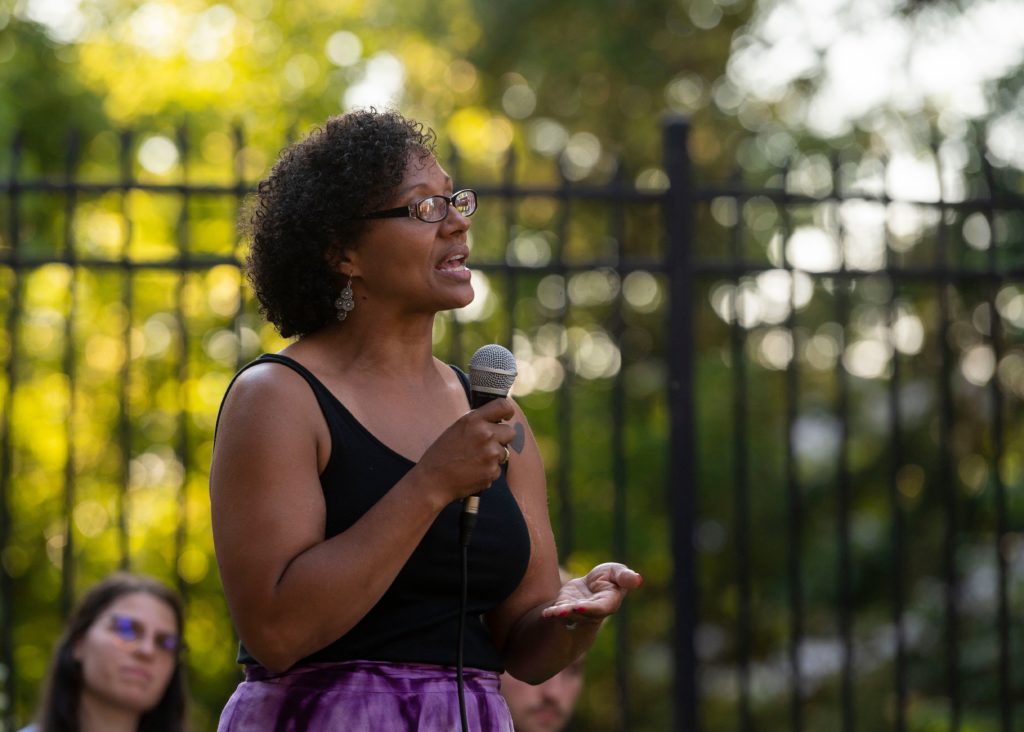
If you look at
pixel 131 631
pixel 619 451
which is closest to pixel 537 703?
pixel 619 451

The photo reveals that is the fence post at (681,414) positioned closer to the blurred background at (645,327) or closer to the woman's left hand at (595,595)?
the blurred background at (645,327)

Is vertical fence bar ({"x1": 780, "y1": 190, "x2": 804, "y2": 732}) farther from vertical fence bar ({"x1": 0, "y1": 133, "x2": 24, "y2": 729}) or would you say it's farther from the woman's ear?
the woman's ear

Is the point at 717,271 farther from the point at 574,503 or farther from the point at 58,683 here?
the point at 574,503

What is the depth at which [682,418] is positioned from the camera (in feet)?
17.4

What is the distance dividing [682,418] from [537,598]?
9.31ft

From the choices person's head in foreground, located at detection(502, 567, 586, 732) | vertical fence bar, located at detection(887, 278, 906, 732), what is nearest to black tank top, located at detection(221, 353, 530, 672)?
person's head in foreground, located at detection(502, 567, 586, 732)

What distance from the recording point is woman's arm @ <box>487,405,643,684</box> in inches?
94.1

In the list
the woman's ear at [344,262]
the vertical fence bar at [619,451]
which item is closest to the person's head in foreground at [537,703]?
the vertical fence bar at [619,451]

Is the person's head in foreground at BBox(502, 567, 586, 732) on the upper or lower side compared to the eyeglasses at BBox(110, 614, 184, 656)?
lower

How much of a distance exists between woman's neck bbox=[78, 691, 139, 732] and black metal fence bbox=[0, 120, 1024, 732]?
617 mm

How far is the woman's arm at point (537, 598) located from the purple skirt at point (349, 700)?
227 millimetres

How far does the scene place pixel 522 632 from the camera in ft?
8.18

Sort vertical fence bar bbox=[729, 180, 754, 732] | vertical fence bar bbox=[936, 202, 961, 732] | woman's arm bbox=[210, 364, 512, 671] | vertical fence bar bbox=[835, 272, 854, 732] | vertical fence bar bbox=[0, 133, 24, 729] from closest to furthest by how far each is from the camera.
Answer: woman's arm bbox=[210, 364, 512, 671] → vertical fence bar bbox=[0, 133, 24, 729] → vertical fence bar bbox=[729, 180, 754, 732] → vertical fence bar bbox=[835, 272, 854, 732] → vertical fence bar bbox=[936, 202, 961, 732]

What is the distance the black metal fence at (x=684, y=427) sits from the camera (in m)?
5.29
